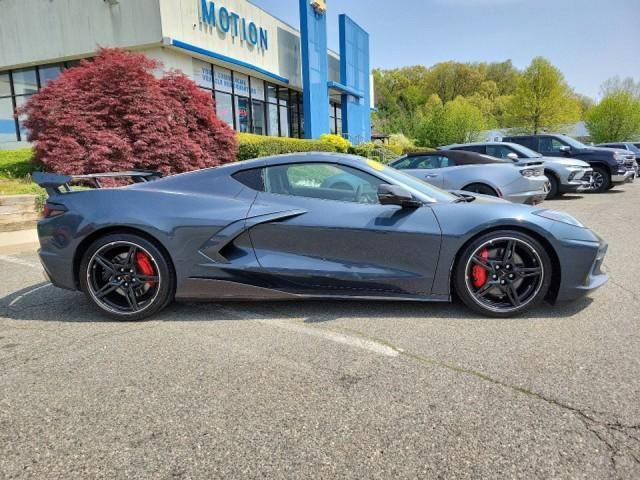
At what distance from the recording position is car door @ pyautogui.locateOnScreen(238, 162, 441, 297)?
11.8ft

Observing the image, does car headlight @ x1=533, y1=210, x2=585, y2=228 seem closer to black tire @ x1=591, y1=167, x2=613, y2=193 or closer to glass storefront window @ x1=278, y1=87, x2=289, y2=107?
black tire @ x1=591, y1=167, x2=613, y2=193

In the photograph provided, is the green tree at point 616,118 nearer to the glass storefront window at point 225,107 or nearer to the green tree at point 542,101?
the green tree at point 542,101

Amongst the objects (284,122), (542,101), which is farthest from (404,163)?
(542,101)

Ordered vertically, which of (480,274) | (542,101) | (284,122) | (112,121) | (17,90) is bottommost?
(480,274)

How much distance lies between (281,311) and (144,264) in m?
1.16

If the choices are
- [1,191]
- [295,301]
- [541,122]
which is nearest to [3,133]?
[1,191]

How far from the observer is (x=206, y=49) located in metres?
17.7

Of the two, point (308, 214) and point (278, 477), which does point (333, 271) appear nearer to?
A: point (308, 214)

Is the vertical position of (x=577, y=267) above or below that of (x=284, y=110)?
below

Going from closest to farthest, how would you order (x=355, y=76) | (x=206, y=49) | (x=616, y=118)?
(x=206, y=49), (x=355, y=76), (x=616, y=118)

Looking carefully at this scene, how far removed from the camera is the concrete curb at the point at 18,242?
6900 mm

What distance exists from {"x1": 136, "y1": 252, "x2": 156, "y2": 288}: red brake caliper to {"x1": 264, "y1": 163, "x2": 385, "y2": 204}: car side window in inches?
43.8

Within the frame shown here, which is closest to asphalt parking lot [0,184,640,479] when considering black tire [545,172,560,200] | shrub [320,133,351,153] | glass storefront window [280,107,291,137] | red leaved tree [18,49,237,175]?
red leaved tree [18,49,237,175]

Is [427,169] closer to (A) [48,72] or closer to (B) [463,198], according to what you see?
(B) [463,198]
